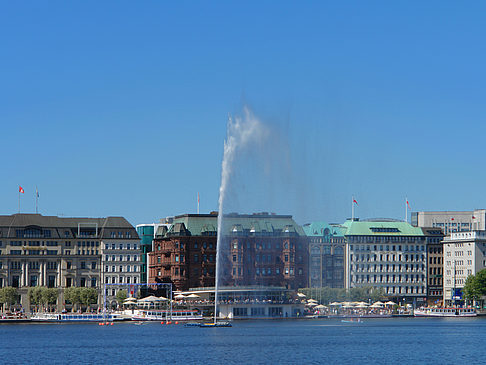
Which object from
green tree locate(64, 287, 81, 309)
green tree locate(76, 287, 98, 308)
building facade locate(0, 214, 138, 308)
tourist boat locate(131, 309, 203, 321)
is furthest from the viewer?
building facade locate(0, 214, 138, 308)

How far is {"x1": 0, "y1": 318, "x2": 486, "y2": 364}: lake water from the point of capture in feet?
311

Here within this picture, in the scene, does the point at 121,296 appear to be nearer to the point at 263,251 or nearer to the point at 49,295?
the point at 49,295

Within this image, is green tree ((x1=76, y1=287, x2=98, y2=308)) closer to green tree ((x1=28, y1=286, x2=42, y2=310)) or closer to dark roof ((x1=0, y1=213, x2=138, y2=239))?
green tree ((x1=28, y1=286, x2=42, y2=310))

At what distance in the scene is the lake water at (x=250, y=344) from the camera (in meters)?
94.9

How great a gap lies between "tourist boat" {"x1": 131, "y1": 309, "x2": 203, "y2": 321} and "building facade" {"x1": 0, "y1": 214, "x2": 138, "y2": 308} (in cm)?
2518

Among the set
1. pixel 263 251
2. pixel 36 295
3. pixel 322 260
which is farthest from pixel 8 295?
pixel 322 260

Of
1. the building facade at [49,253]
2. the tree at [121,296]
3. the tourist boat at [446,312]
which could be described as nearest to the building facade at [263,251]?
the tourist boat at [446,312]

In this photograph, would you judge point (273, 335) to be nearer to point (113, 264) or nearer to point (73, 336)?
point (73, 336)

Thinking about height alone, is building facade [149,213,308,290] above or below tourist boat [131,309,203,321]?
above

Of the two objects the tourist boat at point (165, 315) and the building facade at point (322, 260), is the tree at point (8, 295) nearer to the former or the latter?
the tourist boat at point (165, 315)

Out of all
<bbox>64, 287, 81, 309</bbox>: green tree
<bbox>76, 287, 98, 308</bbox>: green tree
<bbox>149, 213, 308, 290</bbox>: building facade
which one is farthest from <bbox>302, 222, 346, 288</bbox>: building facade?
<bbox>64, 287, 81, 309</bbox>: green tree

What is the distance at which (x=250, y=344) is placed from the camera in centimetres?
10881

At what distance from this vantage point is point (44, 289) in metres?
184

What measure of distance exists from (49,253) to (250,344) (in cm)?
9235
